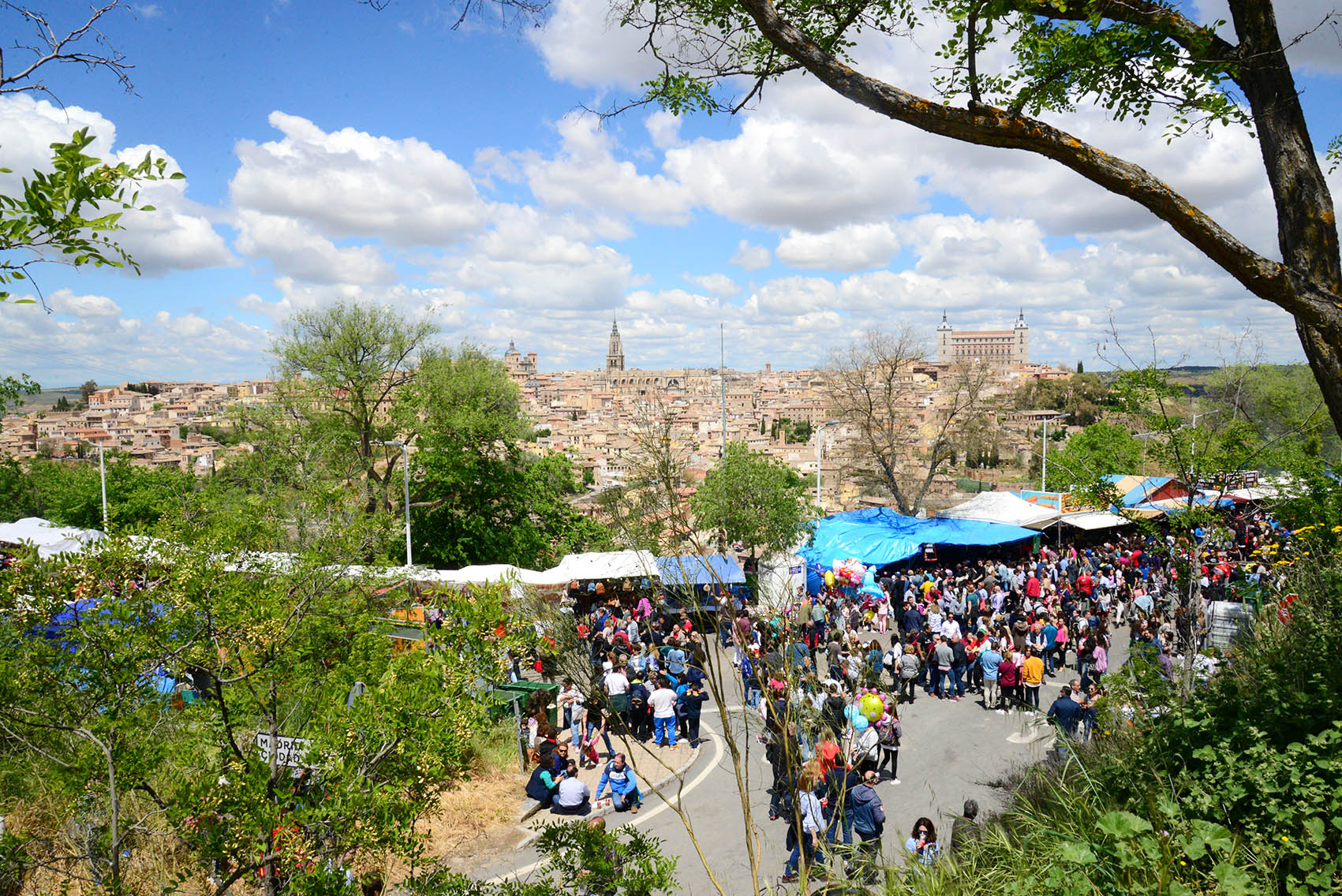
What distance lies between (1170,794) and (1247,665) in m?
2.59

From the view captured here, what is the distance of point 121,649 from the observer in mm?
4340

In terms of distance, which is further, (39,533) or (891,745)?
(39,533)

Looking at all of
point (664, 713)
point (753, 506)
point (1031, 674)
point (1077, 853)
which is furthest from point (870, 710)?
point (753, 506)

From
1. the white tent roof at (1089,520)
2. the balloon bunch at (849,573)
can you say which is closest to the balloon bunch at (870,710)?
the balloon bunch at (849,573)

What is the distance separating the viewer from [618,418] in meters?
4.93

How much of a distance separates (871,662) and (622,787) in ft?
13.6

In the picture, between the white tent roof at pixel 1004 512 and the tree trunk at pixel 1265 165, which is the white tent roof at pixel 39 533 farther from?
the white tent roof at pixel 1004 512

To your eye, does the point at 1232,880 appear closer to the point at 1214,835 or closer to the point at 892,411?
the point at 1214,835

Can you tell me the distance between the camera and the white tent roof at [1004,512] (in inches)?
877

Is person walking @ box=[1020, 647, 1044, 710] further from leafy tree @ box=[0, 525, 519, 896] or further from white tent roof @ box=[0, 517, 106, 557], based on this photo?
white tent roof @ box=[0, 517, 106, 557]

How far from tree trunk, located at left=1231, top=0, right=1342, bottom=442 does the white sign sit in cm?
538

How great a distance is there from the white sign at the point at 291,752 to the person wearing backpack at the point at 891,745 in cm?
658

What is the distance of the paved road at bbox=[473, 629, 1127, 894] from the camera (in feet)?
25.5

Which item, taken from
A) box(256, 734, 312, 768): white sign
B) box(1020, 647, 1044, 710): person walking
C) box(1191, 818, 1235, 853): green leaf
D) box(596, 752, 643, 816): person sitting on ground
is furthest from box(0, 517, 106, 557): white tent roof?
box(1191, 818, 1235, 853): green leaf
